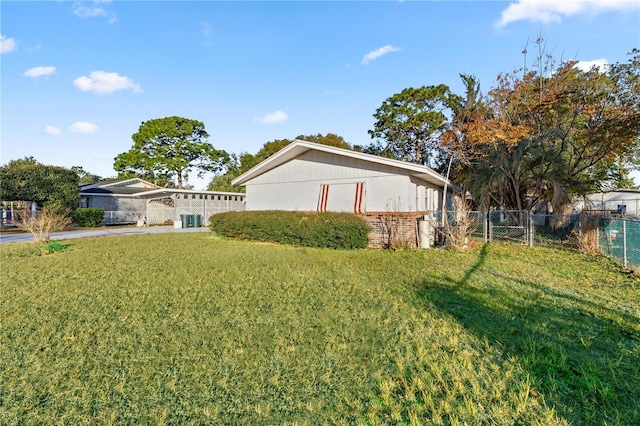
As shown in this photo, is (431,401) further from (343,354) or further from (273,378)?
(273,378)

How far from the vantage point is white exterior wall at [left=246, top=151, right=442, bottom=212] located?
11.1 metres

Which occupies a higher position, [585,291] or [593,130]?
[593,130]

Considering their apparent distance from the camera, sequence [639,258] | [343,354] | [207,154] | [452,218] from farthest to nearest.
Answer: [207,154] < [452,218] < [639,258] < [343,354]

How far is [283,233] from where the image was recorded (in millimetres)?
11180

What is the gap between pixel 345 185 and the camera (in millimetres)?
12289

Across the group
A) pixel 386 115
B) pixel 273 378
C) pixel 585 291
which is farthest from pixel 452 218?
pixel 386 115

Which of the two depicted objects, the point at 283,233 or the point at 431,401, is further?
the point at 283,233

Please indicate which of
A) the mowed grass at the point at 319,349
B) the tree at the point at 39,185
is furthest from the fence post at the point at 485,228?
the tree at the point at 39,185

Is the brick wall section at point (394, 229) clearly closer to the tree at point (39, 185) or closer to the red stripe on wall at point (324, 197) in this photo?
the red stripe on wall at point (324, 197)

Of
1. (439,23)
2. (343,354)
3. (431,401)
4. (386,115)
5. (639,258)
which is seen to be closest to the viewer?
(431,401)

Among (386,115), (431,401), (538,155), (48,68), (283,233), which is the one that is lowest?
(431,401)

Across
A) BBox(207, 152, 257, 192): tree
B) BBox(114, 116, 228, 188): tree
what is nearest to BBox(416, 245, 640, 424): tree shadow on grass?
BBox(207, 152, 257, 192): tree

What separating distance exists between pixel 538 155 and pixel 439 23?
7.08 metres

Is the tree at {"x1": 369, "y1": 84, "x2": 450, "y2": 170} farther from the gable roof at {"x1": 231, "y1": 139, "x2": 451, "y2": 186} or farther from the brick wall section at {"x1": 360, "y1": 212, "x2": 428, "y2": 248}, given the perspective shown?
→ the brick wall section at {"x1": 360, "y1": 212, "x2": 428, "y2": 248}
